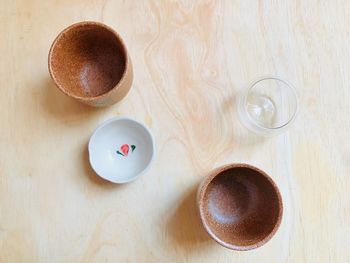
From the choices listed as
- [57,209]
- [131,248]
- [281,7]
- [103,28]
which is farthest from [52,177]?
[281,7]

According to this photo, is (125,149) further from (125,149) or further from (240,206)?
(240,206)

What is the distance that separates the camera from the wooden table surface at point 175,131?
854 millimetres

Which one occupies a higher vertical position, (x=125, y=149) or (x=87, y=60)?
(x=87, y=60)

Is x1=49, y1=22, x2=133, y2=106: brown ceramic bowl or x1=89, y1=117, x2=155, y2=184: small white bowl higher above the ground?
x1=49, y1=22, x2=133, y2=106: brown ceramic bowl

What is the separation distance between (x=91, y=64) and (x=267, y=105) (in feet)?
1.34

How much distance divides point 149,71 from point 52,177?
311mm

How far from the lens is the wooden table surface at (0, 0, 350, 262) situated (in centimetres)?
85

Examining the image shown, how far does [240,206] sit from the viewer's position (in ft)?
2.91

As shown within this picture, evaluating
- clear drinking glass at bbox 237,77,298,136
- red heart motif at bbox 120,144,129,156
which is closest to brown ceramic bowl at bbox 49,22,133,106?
red heart motif at bbox 120,144,129,156

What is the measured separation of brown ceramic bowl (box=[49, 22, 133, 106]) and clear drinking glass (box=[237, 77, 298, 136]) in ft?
0.87

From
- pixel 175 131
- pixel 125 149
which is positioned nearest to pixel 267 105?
pixel 175 131

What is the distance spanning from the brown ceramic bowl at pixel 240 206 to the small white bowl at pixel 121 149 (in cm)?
15

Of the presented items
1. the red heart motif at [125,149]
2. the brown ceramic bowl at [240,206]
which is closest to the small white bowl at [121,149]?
the red heart motif at [125,149]

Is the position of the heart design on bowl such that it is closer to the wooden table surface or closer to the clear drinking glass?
the wooden table surface
